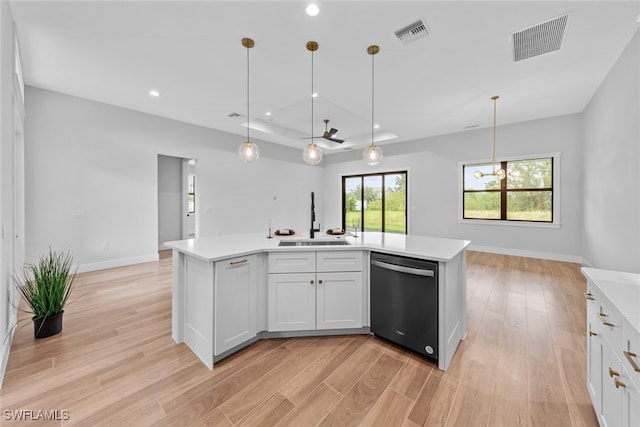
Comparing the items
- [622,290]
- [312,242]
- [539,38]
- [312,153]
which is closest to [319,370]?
[312,242]

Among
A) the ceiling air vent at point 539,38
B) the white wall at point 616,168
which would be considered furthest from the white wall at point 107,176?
the white wall at point 616,168

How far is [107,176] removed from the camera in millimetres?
4359

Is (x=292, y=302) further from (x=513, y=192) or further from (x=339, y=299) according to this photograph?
(x=513, y=192)

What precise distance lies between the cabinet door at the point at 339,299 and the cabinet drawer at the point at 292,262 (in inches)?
6.2

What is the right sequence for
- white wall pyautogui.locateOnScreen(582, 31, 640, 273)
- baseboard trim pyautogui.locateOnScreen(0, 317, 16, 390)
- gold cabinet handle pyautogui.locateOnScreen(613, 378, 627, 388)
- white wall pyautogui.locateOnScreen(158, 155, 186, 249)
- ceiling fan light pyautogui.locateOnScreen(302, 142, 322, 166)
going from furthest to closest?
white wall pyautogui.locateOnScreen(158, 155, 186, 249)
ceiling fan light pyautogui.locateOnScreen(302, 142, 322, 166)
white wall pyautogui.locateOnScreen(582, 31, 640, 273)
baseboard trim pyautogui.locateOnScreen(0, 317, 16, 390)
gold cabinet handle pyautogui.locateOnScreen(613, 378, 627, 388)

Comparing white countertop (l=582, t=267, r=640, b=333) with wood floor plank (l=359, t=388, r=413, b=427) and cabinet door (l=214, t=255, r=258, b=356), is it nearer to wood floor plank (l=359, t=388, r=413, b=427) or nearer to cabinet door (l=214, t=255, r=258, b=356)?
wood floor plank (l=359, t=388, r=413, b=427)

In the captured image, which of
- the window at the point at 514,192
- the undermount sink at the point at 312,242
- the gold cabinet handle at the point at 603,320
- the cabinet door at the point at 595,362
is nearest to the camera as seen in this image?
the gold cabinet handle at the point at 603,320

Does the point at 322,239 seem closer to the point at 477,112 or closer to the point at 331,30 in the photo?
the point at 331,30

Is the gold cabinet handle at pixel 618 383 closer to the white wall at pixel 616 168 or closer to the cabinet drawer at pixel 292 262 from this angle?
the cabinet drawer at pixel 292 262

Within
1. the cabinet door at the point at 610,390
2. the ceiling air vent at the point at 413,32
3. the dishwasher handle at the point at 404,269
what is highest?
the ceiling air vent at the point at 413,32

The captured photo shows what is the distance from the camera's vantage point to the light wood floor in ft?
4.73

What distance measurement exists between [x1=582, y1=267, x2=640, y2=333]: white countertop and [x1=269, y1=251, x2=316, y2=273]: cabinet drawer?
1.74 metres

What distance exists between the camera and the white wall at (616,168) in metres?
2.71

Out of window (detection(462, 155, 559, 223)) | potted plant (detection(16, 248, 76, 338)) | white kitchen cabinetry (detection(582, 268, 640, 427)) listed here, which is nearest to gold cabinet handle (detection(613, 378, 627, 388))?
white kitchen cabinetry (detection(582, 268, 640, 427))
